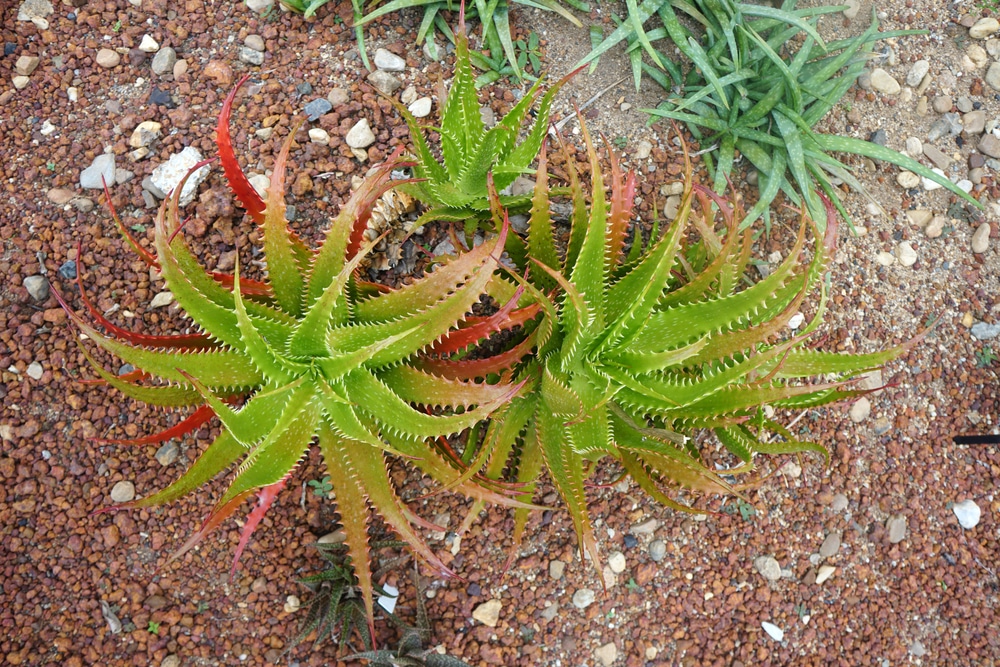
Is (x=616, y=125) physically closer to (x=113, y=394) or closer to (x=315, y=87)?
(x=315, y=87)

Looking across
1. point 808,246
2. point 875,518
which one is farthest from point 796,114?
point 875,518

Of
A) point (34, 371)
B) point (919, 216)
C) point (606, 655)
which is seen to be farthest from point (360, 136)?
point (919, 216)

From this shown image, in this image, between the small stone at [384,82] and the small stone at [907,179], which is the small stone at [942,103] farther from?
the small stone at [384,82]

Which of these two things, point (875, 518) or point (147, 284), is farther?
point (875, 518)

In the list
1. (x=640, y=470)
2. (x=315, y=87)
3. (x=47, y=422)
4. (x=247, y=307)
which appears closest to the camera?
(x=247, y=307)

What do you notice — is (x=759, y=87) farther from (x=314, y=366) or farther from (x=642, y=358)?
(x=314, y=366)

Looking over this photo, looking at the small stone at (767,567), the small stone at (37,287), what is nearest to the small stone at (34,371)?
the small stone at (37,287)

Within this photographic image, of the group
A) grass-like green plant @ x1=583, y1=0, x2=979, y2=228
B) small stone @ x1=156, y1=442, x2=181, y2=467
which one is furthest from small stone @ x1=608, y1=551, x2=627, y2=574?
small stone @ x1=156, y1=442, x2=181, y2=467
